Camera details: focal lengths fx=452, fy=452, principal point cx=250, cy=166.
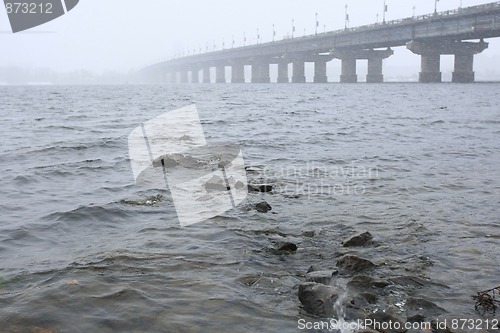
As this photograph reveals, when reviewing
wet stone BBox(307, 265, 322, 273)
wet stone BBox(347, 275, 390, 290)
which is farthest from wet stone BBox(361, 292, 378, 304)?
wet stone BBox(307, 265, 322, 273)

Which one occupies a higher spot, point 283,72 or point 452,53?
point 452,53

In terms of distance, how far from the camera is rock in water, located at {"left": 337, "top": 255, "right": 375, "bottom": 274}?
5.34m

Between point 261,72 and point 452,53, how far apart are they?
74.2 m

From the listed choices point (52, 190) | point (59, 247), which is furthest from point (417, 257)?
point (52, 190)

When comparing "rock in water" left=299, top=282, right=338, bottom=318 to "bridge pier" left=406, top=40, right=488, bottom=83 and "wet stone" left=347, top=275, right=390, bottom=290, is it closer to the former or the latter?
"wet stone" left=347, top=275, right=390, bottom=290

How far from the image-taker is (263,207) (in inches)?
328

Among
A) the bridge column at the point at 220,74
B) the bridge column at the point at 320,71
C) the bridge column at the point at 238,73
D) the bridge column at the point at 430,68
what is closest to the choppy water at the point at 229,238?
the bridge column at the point at 430,68

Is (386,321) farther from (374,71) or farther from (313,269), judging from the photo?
(374,71)

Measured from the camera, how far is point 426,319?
14.0ft

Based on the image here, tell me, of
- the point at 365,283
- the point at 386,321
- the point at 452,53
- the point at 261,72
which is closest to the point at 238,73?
the point at 261,72

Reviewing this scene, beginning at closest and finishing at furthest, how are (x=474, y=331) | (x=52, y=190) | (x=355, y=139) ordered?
(x=474, y=331), (x=52, y=190), (x=355, y=139)

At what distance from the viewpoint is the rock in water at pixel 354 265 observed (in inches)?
210

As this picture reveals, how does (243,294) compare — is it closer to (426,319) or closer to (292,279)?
(292,279)

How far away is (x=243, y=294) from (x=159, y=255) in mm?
1618
